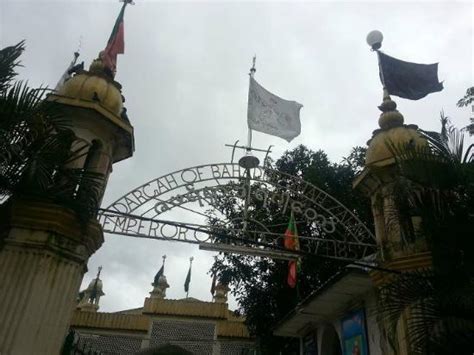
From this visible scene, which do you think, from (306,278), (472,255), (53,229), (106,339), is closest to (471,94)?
(306,278)

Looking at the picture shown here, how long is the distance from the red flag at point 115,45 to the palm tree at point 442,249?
5.76 m

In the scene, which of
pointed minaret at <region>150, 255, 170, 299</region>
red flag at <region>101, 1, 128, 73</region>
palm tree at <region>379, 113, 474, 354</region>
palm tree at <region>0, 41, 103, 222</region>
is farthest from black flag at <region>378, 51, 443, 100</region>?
pointed minaret at <region>150, 255, 170, 299</region>

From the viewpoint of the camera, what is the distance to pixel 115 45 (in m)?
8.92

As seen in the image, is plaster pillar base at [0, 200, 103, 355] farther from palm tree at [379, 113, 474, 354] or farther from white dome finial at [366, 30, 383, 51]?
white dome finial at [366, 30, 383, 51]

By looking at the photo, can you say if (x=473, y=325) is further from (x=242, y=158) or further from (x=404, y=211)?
(x=242, y=158)

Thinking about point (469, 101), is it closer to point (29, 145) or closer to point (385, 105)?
point (385, 105)

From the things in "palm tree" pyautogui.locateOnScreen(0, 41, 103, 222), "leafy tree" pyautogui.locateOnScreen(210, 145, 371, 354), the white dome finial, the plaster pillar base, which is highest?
the white dome finial

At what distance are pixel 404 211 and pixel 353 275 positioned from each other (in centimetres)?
199

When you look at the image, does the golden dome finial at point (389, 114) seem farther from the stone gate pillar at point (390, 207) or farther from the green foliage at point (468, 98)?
the green foliage at point (468, 98)

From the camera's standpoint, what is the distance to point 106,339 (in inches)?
789

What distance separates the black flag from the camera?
8781mm

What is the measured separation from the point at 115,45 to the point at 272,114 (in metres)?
3.50

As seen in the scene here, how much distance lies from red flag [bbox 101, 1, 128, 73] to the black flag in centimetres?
544

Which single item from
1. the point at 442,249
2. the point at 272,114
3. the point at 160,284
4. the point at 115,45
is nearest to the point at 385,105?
the point at 272,114
